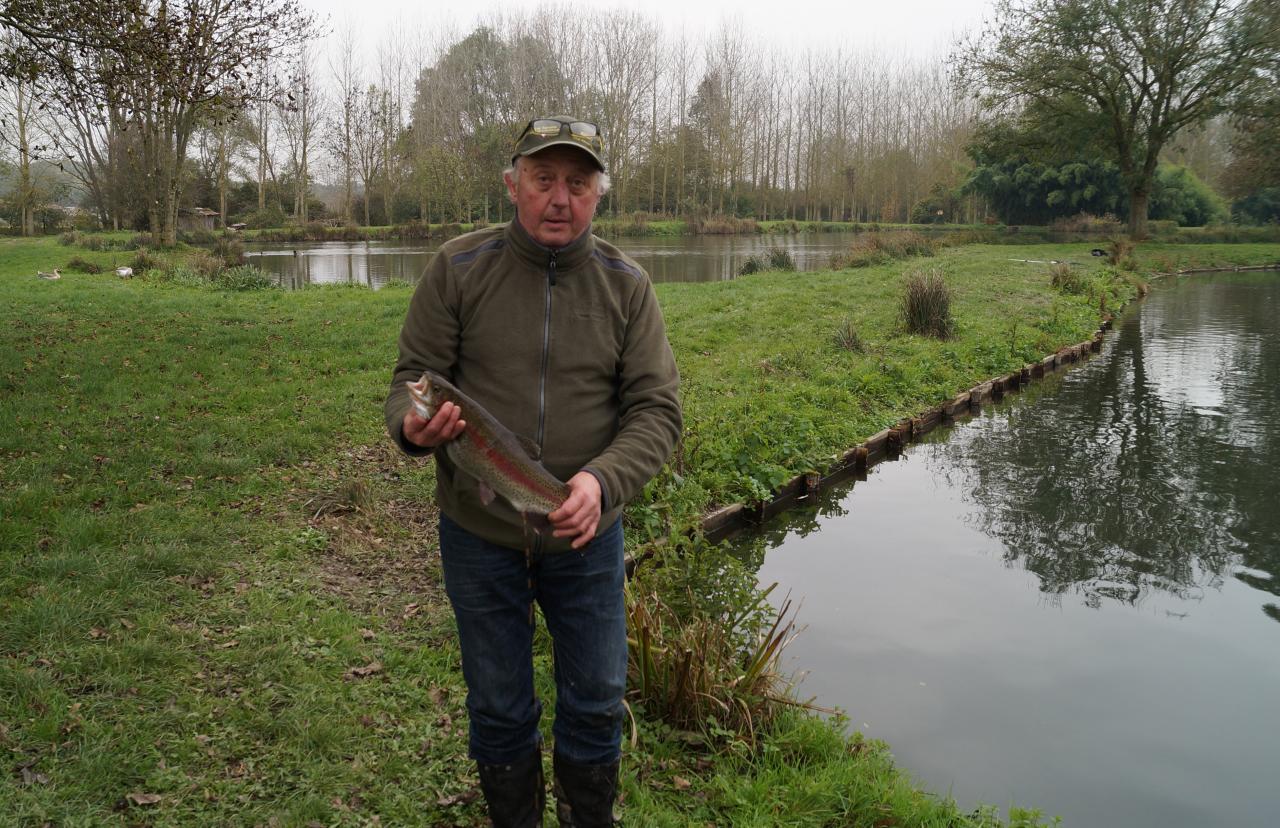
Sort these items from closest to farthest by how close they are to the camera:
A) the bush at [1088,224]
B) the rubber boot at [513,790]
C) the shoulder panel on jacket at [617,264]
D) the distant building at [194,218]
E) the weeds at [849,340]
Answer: the shoulder panel on jacket at [617,264], the rubber boot at [513,790], the weeds at [849,340], the bush at [1088,224], the distant building at [194,218]

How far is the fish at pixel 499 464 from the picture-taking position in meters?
2.35

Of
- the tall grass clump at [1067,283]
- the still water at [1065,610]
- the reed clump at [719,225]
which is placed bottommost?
the still water at [1065,610]

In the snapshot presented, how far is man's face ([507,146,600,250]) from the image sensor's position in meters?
2.50

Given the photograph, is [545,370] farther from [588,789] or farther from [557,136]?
[588,789]

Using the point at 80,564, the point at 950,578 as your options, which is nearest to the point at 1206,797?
the point at 950,578

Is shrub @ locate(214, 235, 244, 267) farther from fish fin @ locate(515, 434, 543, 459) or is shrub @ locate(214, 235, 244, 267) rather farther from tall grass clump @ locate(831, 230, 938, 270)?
fish fin @ locate(515, 434, 543, 459)

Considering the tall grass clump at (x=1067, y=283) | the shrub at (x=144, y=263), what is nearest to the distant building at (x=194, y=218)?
the shrub at (x=144, y=263)

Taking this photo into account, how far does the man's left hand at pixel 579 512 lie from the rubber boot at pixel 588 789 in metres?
0.92

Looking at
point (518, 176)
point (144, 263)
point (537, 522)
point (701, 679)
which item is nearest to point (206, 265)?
point (144, 263)

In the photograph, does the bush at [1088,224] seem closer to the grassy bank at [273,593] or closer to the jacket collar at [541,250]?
the grassy bank at [273,593]

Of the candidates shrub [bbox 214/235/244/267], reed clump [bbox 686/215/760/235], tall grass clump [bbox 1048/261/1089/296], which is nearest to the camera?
tall grass clump [bbox 1048/261/1089/296]

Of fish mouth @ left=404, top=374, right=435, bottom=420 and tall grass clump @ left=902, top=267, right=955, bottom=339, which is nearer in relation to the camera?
fish mouth @ left=404, top=374, right=435, bottom=420

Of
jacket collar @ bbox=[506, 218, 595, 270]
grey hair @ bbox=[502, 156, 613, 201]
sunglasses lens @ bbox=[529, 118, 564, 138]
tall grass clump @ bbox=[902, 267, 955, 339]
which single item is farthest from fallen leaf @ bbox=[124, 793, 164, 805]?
tall grass clump @ bbox=[902, 267, 955, 339]

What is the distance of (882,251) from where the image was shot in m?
29.4
